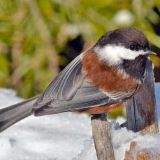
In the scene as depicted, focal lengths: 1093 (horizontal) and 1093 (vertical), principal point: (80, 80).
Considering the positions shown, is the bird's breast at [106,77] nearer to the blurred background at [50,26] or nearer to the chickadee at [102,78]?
the chickadee at [102,78]

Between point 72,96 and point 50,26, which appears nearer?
point 72,96

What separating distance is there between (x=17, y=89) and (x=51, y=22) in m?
0.44

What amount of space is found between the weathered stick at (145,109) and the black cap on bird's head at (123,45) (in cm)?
12

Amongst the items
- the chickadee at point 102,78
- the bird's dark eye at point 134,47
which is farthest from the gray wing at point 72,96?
the bird's dark eye at point 134,47

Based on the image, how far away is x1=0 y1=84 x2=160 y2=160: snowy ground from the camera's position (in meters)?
4.59

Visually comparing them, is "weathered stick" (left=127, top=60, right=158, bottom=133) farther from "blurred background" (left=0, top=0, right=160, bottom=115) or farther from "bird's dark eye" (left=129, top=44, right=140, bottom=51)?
"blurred background" (left=0, top=0, right=160, bottom=115)

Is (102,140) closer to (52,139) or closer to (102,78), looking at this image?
(102,78)

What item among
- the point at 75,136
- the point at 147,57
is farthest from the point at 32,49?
the point at 147,57

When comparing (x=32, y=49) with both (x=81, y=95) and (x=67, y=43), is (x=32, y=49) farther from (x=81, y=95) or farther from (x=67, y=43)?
(x=81, y=95)

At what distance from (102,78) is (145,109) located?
0.71ft

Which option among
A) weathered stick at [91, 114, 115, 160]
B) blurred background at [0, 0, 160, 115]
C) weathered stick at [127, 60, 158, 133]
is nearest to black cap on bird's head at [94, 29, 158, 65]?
weathered stick at [127, 60, 158, 133]

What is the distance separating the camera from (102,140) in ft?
13.7

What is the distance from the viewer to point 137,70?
14.1 feet

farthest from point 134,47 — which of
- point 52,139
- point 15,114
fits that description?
point 52,139
